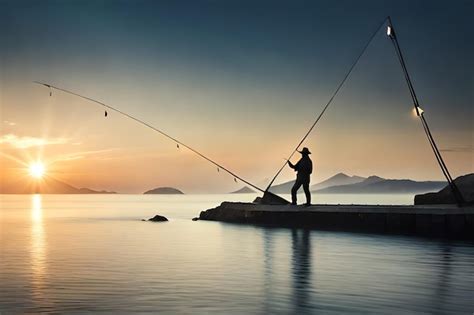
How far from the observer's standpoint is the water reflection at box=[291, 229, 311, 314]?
13080mm

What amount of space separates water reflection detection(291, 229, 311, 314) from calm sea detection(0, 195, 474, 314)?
41 mm

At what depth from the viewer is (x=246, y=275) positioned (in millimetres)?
17703

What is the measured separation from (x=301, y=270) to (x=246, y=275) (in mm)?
2138

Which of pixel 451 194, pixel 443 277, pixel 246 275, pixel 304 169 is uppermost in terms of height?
pixel 304 169

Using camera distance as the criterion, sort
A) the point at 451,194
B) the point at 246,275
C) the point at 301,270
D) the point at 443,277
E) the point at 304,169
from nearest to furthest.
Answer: the point at 443,277, the point at 246,275, the point at 301,270, the point at 304,169, the point at 451,194

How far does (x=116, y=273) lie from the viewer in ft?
59.5

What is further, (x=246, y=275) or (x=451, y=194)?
(x=451, y=194)

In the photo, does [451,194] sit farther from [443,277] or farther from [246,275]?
[246,275]

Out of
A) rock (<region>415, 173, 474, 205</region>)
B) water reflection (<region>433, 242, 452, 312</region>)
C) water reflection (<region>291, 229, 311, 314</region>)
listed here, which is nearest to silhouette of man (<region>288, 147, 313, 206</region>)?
water reflection (<region>291, 229, 311, 314</region>)

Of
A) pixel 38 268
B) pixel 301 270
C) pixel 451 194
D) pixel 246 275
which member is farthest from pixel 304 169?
pixel 38 268

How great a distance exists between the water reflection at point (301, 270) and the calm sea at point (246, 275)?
0.13 ft

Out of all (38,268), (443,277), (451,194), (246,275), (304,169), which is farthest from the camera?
(451,194)

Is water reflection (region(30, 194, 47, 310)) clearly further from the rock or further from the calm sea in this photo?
the rock

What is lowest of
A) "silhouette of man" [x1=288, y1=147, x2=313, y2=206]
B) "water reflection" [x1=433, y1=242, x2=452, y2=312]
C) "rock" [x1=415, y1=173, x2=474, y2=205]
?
"water reflection" [x1=433, y1=242, x2=452, y2=312]
